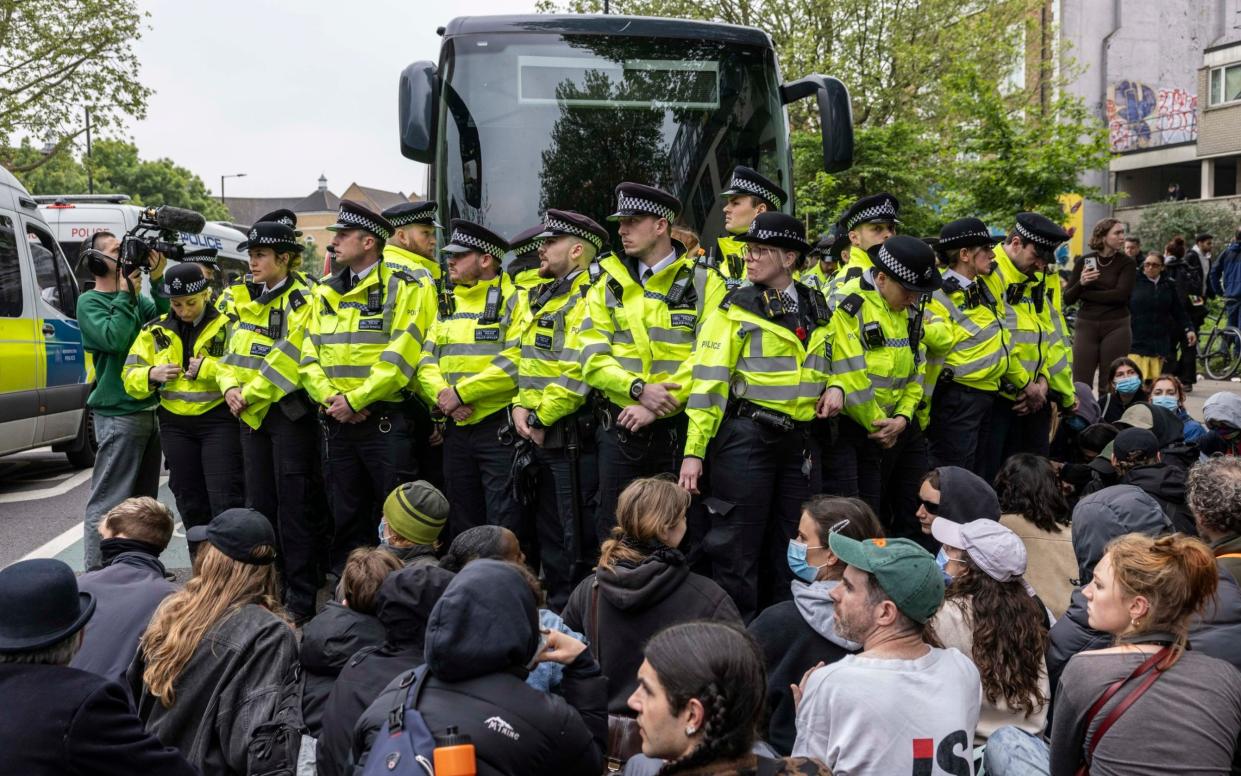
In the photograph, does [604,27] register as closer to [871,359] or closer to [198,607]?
[871,359]

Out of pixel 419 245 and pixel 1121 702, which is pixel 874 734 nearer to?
pixel 1121 702

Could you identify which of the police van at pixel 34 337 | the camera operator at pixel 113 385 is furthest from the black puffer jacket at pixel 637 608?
the police van at pixel 34 337

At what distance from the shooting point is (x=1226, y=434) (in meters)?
6.78

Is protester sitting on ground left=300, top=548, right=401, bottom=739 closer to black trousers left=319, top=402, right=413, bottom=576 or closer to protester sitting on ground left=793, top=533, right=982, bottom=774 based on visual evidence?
protester sitting on ground left=793, top=533, right=982, bottom=774

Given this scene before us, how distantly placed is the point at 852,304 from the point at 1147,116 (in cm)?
4229

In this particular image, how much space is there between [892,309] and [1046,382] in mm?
1711

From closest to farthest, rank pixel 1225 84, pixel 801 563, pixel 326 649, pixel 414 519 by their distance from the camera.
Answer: pixel 326 649
pixel 801 563
pixel 414 519
pixel 1225 84

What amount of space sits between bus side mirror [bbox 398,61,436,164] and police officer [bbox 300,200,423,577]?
978mm

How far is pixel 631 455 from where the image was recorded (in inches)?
225

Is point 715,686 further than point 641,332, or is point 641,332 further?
point 641,332

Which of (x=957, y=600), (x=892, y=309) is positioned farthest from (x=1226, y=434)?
(x=957, y=600)

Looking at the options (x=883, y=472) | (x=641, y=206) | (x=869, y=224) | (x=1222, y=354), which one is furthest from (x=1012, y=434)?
(x=1222, y=354)

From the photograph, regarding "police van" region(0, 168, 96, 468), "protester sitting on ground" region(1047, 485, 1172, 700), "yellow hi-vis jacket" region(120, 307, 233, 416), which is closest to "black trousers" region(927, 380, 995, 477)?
"protester sitting on ground" region(1047, 485, 1172, 700)

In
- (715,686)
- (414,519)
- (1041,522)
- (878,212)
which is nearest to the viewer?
(715,686)
